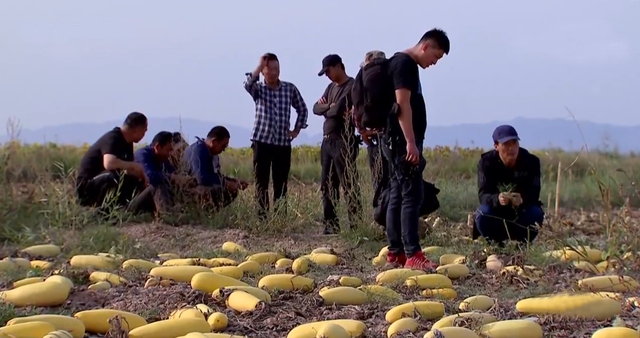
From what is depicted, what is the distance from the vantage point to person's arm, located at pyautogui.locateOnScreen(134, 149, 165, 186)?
24.4ft

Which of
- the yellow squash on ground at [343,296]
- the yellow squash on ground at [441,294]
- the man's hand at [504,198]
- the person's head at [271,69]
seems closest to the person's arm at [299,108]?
the person's head at [271,69]

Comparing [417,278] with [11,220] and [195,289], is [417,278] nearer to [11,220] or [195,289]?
[195,289]

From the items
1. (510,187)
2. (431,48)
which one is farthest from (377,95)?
(510,187)

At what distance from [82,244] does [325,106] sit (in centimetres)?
259

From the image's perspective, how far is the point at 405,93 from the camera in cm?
518

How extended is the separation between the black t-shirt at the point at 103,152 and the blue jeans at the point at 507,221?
3.27 metres

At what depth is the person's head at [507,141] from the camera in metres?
5.86

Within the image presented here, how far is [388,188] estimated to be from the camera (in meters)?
5.75

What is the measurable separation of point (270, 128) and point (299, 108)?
585 mm

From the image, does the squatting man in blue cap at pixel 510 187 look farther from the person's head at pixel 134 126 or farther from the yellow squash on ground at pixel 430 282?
the person's head at pixel 134 126

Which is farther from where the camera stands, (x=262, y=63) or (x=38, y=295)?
(x=262, y=63)

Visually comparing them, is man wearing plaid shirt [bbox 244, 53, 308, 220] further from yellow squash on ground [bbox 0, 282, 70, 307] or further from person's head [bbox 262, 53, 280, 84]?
yellow squash on ground [bbox 0, 282, 70, 307]

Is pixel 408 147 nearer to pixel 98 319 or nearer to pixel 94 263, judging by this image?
pixel 94 263

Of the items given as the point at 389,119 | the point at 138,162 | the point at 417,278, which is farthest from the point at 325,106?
the point at 417,278
